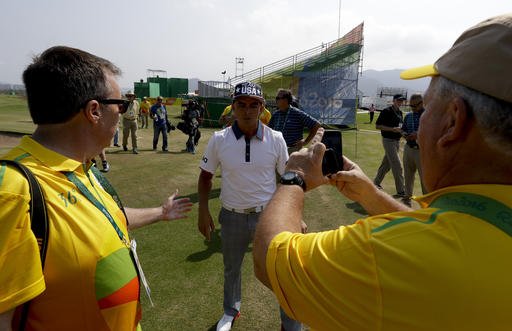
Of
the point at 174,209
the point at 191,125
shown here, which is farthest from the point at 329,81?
the point at 174,209

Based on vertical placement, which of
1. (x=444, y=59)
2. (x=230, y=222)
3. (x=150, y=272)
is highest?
(x=444, y=59)

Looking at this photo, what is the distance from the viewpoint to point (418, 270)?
88 cm

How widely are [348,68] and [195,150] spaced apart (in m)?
16.4

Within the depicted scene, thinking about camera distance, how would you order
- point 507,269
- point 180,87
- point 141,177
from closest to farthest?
1. point 507,269
2. point 141,177
3. point 180,87

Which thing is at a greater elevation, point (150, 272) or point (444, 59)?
point (444, 59)

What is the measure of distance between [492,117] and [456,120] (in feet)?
0.32

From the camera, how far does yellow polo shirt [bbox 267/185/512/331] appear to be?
33.2 inches

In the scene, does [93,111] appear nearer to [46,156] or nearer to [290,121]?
[46,156]

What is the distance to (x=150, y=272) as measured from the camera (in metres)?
4.40

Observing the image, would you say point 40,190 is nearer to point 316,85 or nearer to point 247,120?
point 247,120

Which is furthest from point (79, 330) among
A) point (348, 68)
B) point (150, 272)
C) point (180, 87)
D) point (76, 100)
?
point (180, 87)

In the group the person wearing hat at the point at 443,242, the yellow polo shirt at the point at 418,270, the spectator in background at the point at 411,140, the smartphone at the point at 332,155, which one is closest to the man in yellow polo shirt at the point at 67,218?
the person wearing hat at the point at 443,242

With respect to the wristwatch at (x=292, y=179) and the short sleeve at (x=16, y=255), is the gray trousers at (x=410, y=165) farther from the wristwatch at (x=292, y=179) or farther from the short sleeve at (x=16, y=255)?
the short sleeve at (x=16, y=255)

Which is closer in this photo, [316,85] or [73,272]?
[73,272]
